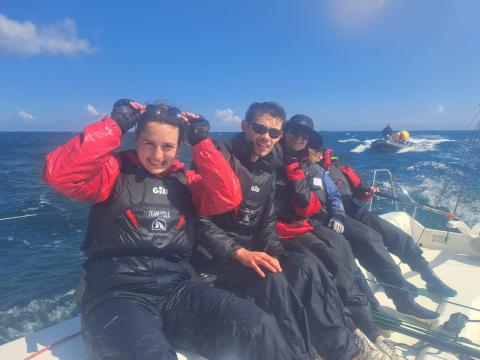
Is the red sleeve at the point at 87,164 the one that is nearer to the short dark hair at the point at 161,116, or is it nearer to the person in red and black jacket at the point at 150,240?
the person in red and black jacket at the point at 150,240

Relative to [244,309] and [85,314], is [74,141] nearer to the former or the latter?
[85,314]

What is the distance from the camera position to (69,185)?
1912 mm

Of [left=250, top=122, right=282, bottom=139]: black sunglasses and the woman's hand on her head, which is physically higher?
the woman's hand on her head

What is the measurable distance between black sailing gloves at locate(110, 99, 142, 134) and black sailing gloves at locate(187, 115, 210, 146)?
35cm

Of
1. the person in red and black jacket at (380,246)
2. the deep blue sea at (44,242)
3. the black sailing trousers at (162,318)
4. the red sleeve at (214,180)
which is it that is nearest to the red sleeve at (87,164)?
the black sailing trousers at (162,318)

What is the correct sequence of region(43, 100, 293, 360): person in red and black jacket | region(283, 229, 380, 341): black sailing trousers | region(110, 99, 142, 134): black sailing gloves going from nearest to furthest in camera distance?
region(43, 100, 293, 360): person in red and black jacket, region(110, 99, 142, 134): black sailing gloves, region(283, 229, 380, 341): black sailing trousers

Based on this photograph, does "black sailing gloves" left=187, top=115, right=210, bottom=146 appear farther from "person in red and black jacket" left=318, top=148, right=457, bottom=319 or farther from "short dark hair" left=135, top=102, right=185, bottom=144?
"person in red and black jacket" left=318, top=148, right=457, bottom=319

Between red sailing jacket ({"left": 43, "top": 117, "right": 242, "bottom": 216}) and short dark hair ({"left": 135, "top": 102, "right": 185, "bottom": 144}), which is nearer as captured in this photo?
red sailing jacket ({"left": 43, "top": 117, "right": 242, "bottom": 216})

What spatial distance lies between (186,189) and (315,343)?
1402 mm

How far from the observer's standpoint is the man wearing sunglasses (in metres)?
2.16

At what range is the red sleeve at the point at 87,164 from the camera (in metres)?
1.87

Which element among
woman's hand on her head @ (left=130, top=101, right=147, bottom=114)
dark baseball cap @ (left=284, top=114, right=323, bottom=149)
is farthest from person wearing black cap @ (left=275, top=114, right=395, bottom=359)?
woman's hand on her head @ (left=130, top=101, right=147, bottom=114)

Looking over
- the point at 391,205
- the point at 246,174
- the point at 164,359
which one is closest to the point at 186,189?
the point at 246,174

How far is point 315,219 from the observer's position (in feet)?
11.3
